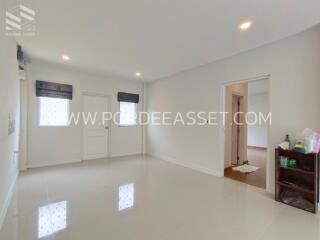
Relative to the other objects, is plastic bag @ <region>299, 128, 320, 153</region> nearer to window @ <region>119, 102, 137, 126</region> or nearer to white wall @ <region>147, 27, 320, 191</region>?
white wall @ <region>147, 27, 320, 191</region>

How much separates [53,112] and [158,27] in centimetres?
374

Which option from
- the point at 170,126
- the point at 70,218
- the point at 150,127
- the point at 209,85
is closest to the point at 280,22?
the point at 209,85

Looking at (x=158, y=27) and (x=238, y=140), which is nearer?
(x=158, y=27)

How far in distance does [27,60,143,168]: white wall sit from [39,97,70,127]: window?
0.12 meters

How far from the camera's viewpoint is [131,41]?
310 cm

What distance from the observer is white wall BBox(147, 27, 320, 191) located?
8.75 ft

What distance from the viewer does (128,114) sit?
20.0ft

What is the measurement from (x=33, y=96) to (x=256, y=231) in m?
5.25

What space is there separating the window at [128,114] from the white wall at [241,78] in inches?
35.8

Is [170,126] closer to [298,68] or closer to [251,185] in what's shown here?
[251,185]

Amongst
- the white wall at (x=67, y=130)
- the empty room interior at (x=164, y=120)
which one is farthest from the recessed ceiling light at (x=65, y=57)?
the white wall at (x=67, y=130)

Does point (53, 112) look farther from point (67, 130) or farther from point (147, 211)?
point (147, 211)

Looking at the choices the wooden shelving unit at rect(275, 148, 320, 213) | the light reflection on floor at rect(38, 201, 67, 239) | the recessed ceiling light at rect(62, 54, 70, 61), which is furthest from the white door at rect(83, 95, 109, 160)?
the wooden shelving unit at rect(275, 148, 320, 213)

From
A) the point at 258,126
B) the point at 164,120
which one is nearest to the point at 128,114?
the point at 164,120
